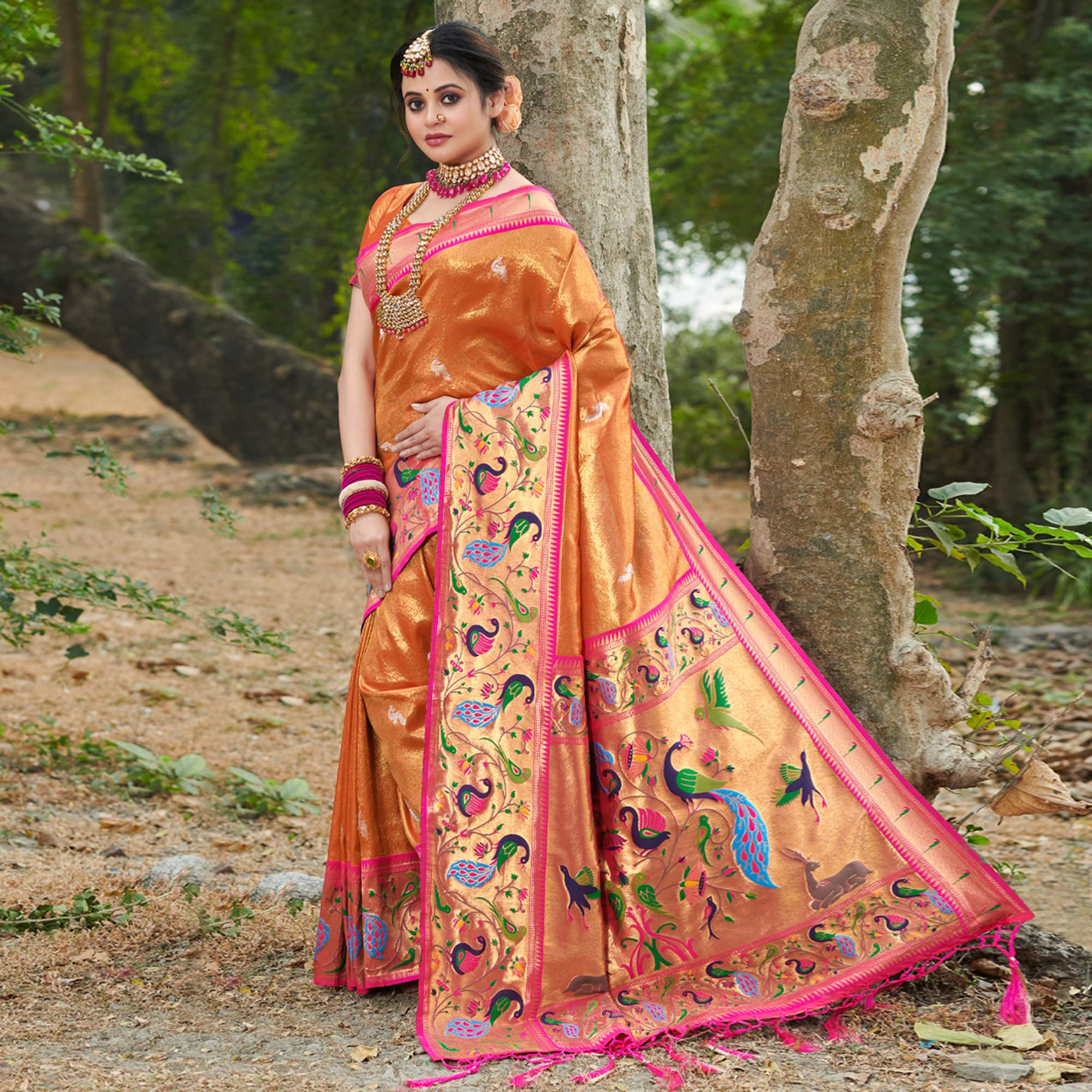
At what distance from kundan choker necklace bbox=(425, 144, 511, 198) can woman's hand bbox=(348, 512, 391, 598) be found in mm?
686

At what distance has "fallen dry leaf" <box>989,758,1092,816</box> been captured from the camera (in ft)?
7.49

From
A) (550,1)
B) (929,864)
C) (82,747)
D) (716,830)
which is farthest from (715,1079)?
(82,747)

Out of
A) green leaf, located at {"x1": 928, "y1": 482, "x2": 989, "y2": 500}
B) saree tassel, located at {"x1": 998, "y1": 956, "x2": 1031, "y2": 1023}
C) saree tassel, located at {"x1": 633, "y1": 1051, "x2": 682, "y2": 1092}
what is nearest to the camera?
saree tassel, located at {"x1": 633, "y1": 1051, "x2": 682, "y2": 1092}

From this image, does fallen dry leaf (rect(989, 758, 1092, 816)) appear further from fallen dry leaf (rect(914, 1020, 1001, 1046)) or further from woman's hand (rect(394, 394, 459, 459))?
woman's hand (rect(394, 394, 459, 459))

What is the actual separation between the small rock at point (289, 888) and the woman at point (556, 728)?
56 cm

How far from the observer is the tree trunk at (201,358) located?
10.2 meters

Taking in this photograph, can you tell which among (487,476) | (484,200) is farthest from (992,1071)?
(484,200)

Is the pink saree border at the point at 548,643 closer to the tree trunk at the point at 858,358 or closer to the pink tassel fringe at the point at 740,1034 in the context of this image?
the pink tassel fringe at the point at 740,1034

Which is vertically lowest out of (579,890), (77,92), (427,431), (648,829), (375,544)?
(579,890)

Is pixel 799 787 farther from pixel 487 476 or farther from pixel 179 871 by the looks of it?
pixel 179 871

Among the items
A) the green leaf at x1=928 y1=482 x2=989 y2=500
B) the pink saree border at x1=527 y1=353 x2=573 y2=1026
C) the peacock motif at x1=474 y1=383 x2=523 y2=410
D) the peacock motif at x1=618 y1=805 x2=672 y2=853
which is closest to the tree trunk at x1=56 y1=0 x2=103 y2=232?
the peacock motif at x1=474 y1=383 x2=523 y2=410

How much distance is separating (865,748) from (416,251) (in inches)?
52.4

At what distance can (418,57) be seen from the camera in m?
2.28

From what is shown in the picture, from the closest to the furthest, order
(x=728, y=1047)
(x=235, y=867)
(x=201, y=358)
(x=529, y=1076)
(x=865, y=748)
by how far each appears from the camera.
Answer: (x=529, y=1076)
(x=728, y=1047)
(x=865, y=748)
(x=235, y=867)
(x=201, y=358)
